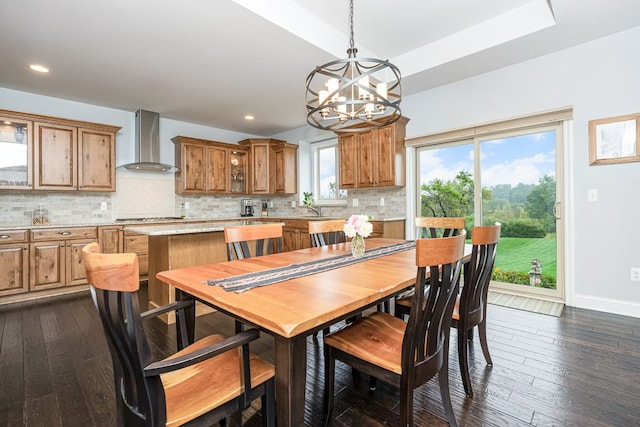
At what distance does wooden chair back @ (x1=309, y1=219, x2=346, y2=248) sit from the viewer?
2.65 metres

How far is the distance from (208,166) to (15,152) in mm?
2483

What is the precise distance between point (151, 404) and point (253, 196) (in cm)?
591

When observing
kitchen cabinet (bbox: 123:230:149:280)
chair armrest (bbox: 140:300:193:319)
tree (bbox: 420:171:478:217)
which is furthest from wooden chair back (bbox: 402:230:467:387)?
kitchen cabinet (bbox: 123:230:149:280)

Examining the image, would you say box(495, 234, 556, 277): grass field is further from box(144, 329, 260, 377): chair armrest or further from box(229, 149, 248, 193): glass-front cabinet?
box(229, 149, 248, 193): glass-front cabinet

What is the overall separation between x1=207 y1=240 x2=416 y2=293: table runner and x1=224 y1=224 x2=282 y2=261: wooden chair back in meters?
0.48

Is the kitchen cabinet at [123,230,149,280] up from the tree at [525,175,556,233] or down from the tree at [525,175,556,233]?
down

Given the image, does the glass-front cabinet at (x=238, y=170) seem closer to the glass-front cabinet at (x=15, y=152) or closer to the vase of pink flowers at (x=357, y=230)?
the glass-front cabinet at (x=15, y=152)

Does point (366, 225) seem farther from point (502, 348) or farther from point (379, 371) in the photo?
point (502, 348)

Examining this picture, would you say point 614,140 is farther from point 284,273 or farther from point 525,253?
point 284,273

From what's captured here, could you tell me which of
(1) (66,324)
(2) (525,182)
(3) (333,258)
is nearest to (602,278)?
(2) (525,182)

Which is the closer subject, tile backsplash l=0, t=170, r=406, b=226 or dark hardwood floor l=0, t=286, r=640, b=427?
dark hardwood floor l=0, t=286, r=640, b=427

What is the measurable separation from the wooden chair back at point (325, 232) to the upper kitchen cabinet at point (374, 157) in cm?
171

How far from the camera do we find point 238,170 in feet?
19.6

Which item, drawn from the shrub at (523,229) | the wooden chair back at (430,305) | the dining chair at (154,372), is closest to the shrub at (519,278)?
the shrub at (523,229)
